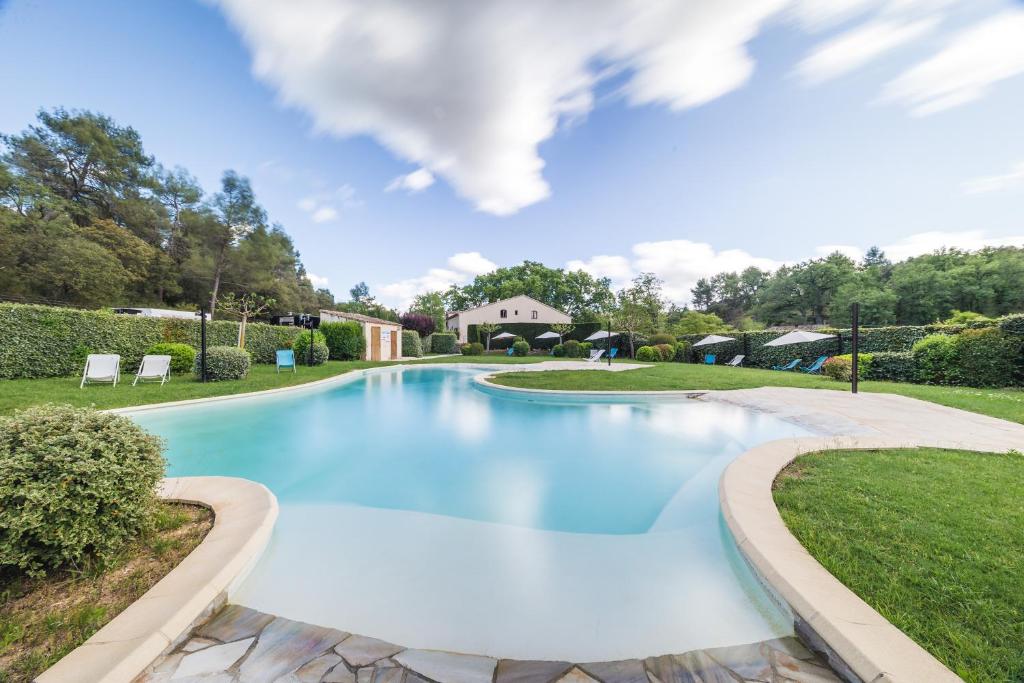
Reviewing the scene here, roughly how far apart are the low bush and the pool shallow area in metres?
6.90

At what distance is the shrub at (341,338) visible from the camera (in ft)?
62.0

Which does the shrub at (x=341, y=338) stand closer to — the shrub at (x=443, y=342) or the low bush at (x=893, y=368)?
the shrub at (x=443, y=342)

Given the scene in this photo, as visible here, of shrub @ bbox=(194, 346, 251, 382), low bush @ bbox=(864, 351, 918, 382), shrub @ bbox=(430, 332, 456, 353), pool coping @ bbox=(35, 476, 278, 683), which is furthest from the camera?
shrub @ bbox=(430, 332, 456, 353)

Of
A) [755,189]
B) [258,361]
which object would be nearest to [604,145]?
[755,189]

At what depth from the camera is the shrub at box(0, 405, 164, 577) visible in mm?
1807

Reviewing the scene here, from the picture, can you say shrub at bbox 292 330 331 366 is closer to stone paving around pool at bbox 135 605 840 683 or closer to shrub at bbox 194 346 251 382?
shrub at bbox 194 346 251 382

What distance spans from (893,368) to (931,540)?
11.7 metres

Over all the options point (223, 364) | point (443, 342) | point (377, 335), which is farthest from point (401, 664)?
point (443, 342)

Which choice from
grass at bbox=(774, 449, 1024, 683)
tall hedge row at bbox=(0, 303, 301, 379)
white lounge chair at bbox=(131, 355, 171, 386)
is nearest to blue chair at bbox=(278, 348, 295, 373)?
tall hedge row at bbox=(0, 303, 301, 379)

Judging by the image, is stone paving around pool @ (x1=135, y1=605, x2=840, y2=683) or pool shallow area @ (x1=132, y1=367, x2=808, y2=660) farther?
pool shallow area @ (x1=132, y1=367, x2=808, y2=660)

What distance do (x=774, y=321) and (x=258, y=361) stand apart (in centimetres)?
4433

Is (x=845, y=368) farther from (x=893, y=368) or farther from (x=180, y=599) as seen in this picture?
(x=180, y=599)

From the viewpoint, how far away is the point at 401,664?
5.14ft

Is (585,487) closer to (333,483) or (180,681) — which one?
(333,483)
